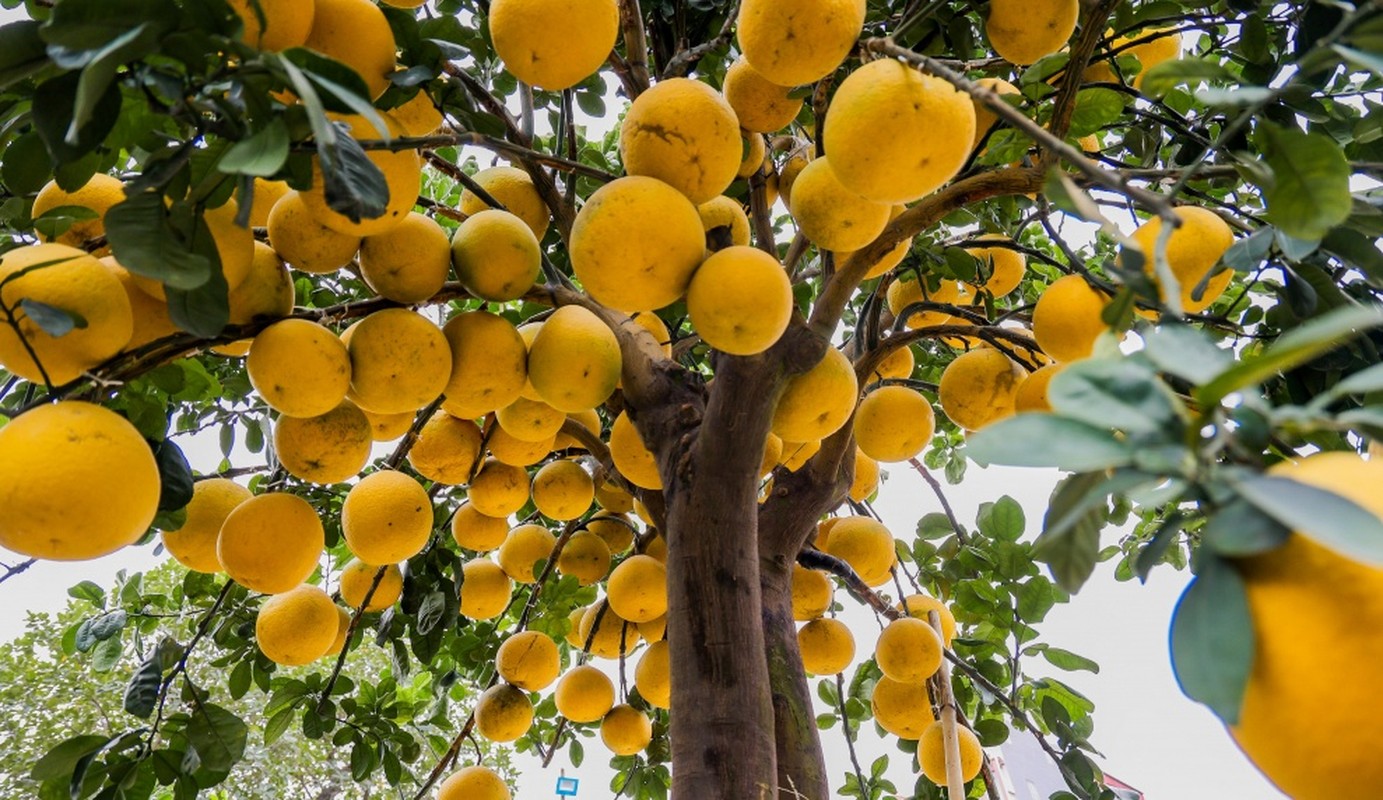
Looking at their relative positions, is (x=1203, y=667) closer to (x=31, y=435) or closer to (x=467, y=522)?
(x=31, y=435)

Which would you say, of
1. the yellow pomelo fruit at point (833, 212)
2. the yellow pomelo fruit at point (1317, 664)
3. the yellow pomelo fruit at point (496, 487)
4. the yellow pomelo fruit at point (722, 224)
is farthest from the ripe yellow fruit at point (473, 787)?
the yellow pomelo fruit at point (1317, 664)

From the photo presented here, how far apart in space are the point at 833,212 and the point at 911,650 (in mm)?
1036

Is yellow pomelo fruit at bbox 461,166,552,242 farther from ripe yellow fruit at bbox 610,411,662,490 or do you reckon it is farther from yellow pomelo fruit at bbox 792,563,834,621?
yellow pomelo fruit at bbox 792,563,834,621

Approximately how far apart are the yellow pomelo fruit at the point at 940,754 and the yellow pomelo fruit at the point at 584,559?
0.90 meters

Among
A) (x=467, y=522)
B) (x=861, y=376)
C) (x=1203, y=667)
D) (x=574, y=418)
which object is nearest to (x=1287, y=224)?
(x=1203, y=667)

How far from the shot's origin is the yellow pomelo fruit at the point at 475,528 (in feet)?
7.17

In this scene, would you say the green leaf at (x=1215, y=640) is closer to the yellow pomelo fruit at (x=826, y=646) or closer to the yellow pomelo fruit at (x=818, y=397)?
the yellow pomelo fruit at (x=818, y=397)

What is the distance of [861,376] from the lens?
1.87 meters

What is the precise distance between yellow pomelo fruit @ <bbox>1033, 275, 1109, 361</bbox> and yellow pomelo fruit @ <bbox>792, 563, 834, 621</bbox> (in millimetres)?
A: 1039

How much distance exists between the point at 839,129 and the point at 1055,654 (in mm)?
1588

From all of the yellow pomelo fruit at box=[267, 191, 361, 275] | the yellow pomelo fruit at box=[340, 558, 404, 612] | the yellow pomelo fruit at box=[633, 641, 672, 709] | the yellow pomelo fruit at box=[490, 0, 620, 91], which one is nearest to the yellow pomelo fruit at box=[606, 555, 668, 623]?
the yellow pomelo fruit at box=[633, 641, 672, 709]

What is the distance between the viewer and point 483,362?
1.43m

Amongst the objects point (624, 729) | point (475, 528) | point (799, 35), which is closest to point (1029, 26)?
point (799, 35)

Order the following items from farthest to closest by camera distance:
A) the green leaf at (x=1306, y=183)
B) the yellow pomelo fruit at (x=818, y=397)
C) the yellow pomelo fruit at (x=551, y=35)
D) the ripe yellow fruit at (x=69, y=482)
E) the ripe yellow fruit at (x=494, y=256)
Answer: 1. the yellow pomelo fruit at (x=818, y=397)
2. the ripe yellow fruit at (x=494, y=256)
3. the yellow pomelo fruit at (x=551, y=35)
4. the ripe yellow fruit at (x=69, y=482)
5. the green leaf at (x=1306, y=183)
